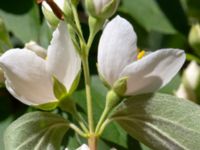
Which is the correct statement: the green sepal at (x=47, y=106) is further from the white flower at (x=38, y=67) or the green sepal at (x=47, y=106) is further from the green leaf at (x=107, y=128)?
the green leaf at (x=107, y=128)

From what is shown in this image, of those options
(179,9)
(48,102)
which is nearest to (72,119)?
(48,102)

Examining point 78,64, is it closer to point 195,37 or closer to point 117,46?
point 117,46

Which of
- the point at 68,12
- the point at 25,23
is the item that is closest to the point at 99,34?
the point at 25,23

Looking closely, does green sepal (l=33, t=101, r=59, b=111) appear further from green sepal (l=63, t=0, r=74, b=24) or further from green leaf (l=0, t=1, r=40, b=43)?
green leaf (l=0, t=1, r=40, b=43)

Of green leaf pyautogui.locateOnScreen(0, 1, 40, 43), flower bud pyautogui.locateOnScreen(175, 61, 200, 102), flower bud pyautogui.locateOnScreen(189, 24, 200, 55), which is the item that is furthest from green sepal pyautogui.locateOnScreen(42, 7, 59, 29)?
flower bud pyautogui.locateOnScreen(189, 24, 200, 55)

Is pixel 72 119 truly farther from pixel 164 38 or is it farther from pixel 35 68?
pixel 164 38

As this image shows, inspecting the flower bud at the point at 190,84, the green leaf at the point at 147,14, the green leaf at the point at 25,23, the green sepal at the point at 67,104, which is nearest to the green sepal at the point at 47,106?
the green sepal at the point at 67,104
